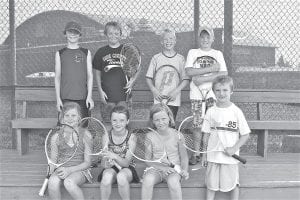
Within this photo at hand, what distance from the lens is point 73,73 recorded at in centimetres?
479

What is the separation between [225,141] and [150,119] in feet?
2.26

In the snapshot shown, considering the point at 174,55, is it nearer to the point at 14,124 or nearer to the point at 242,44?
the point at 242,44

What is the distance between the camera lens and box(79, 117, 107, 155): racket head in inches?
165

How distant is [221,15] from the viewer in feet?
18.9

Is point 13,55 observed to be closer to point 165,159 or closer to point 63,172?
point 63,172

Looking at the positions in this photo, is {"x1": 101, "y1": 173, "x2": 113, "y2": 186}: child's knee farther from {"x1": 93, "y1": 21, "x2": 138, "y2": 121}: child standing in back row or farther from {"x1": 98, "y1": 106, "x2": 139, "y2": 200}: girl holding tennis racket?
{"x1": 93, "y1": 21, "x2": 138, "y2": 121}: child standing in back row

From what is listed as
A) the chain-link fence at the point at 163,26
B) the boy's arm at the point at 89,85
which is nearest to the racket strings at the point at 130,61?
the boy's arm at the point at 89,85

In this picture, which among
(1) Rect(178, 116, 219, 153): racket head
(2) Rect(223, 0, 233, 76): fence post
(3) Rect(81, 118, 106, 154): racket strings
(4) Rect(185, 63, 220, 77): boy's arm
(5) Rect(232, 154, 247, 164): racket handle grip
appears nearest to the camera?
(5) Rect(232, 154, 247, 164): racket handle grip

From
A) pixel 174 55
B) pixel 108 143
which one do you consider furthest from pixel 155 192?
pixel 174 55

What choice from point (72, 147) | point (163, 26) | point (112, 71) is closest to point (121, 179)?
point (72, 147)

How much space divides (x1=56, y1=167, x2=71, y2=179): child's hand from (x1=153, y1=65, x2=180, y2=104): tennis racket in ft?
4.40

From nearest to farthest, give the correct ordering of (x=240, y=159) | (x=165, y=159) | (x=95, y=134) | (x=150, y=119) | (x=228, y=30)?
1. (x=240, y=159)
2. (x=165, y=159)
3. (x=150, y=119)
4. (x=95, y=134)
5. (x=228, y=30)

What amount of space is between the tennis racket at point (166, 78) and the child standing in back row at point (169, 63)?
0.03 meters

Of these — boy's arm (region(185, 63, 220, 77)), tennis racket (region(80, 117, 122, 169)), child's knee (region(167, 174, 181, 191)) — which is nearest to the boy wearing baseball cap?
tennis racket (region(80, 117, 122, 169))
